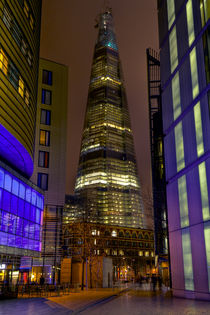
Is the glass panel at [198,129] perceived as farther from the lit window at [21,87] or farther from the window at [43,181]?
the window at [43,181]

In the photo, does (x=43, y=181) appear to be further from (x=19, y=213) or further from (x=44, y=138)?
(x=19, y=213)

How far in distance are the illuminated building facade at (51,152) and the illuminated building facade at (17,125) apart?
1059 centimetres

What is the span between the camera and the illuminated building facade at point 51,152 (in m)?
48.0

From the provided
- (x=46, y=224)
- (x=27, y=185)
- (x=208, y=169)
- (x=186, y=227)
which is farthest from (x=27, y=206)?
(x=208, y=169)

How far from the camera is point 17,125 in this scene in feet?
91.4

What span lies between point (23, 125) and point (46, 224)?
22.4 m

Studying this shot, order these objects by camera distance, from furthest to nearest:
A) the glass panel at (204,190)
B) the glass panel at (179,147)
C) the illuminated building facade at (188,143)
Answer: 1. the glass panel at (179,147)
2. the illuminated building facade at (188,143)
3. the glass panel at (204,190)

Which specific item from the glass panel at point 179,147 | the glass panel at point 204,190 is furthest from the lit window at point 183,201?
the glass panel at point 204,190

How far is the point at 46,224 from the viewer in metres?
47.8

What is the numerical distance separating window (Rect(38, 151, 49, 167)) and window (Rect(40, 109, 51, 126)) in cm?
536

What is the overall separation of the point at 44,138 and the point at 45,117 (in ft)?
12.3

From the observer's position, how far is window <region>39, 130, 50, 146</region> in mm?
54028

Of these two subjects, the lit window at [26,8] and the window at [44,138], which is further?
the window at [44,138]

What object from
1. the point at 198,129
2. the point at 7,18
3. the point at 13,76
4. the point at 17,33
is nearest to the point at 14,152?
the point at 13,76
